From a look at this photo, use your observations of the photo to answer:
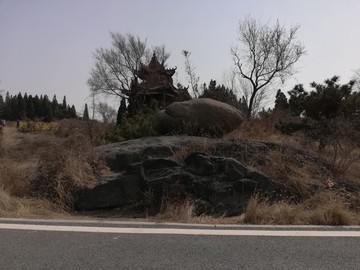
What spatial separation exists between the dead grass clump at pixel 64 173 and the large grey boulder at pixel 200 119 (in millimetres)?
2993

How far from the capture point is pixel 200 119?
11406mm

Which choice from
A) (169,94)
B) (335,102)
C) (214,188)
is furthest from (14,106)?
(214,188)

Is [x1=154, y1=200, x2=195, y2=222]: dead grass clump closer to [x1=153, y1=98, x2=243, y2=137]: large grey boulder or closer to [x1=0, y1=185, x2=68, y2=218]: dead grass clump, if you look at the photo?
[x1=0, y1=185, x2=68, y2=218]: dead grass clump

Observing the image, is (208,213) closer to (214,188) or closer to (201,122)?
(214,188)

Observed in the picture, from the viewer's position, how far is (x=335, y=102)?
16578 millimetres

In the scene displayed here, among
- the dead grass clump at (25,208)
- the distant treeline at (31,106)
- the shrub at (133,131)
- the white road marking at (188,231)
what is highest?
the distant treeline at (31,106)

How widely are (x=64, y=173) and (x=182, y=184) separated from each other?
2305 millimetres

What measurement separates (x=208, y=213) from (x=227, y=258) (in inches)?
112

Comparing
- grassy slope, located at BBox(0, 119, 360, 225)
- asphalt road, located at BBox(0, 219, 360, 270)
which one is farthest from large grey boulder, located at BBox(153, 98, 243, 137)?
asphalt road, located at BBox(0, 219, 360, 270)

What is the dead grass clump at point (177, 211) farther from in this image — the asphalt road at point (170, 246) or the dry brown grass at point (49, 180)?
the dry brown grass at point (49, 180)

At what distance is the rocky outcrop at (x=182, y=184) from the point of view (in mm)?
7859

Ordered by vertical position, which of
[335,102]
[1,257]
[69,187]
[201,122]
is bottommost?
[1,257]

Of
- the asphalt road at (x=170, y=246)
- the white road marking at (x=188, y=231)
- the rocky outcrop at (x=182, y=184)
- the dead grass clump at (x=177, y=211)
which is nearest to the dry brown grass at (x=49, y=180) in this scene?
the rocky outcrop at (x=182, y=184)

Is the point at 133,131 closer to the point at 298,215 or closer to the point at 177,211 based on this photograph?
the point at 177,211
